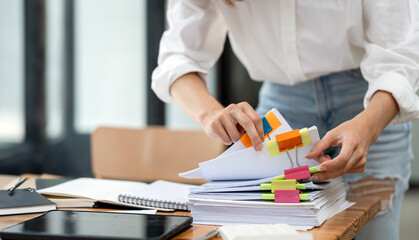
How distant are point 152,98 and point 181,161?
2.12 meters

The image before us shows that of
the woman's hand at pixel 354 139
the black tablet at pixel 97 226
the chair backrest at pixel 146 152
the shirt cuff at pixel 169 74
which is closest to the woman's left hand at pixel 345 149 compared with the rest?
the woman's hand at pixel 354 139

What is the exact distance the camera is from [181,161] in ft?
5.45

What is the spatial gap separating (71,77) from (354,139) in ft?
9.24

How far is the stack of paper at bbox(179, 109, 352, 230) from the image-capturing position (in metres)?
0.85

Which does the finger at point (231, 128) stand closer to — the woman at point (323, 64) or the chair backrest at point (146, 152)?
the woman at point (323, 64)

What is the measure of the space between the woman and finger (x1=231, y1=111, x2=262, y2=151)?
0.07 m

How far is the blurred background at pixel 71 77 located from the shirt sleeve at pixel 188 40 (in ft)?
5.89

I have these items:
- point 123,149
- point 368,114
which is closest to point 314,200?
point 368,114

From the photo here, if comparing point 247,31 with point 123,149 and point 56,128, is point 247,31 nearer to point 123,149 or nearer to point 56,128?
point 123,149

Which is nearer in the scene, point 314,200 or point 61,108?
point 314,200


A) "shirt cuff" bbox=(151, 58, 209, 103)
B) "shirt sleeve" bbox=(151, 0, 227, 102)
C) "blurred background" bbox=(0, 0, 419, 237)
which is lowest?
"blurred background" bbox=(0, 0, 419, 237)

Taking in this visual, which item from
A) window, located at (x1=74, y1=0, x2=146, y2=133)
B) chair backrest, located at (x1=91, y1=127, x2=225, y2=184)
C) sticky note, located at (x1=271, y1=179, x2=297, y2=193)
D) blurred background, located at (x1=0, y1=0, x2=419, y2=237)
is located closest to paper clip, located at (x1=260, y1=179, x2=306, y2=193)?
sticky note, located at (x1=271, y1=179, x2=297, y2=193)

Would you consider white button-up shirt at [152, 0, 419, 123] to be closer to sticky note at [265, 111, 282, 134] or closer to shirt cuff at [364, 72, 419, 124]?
shirt cuff at [364, 72, 419, 124]

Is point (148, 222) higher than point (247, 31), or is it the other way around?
point (247, 31)
